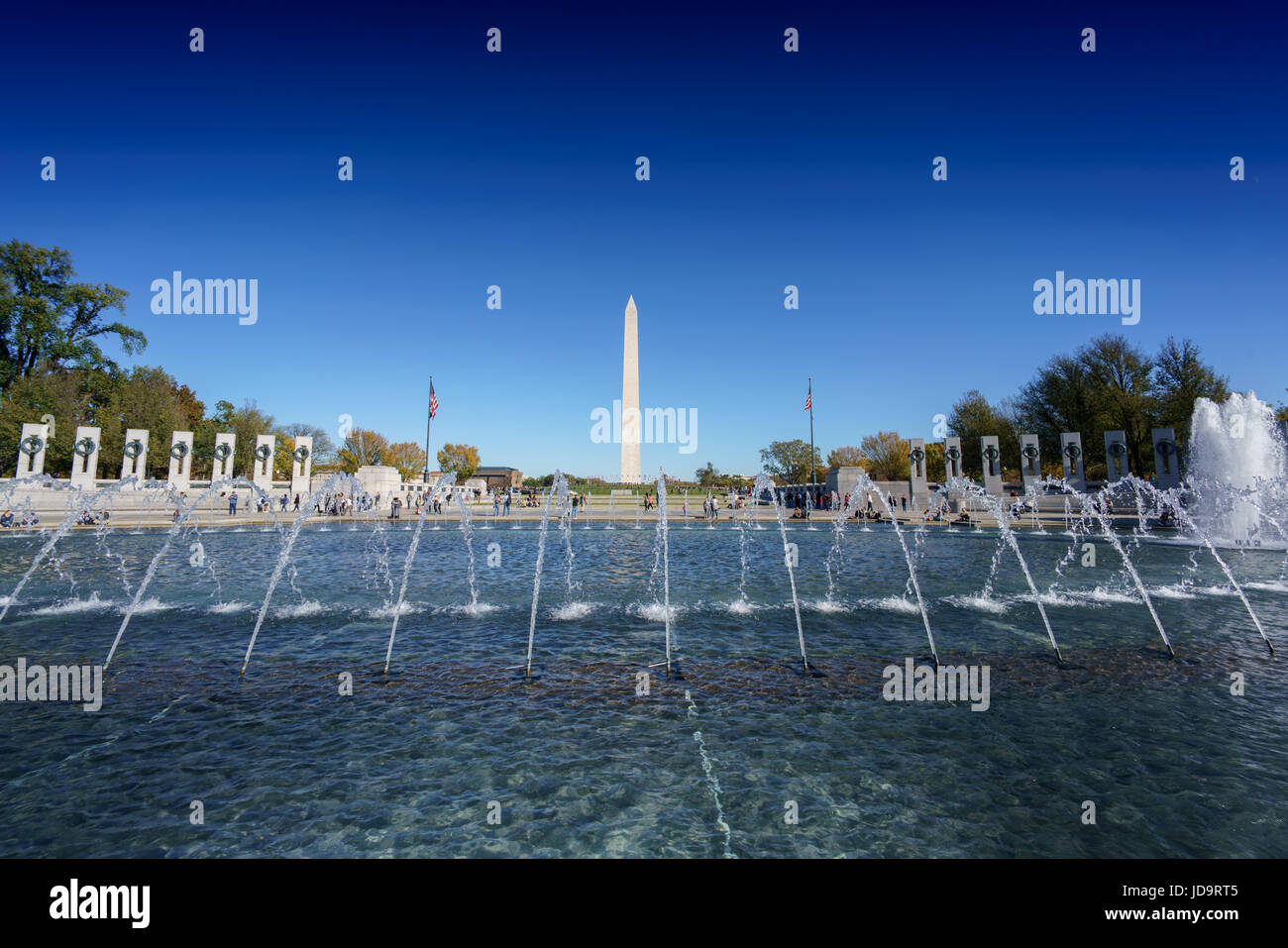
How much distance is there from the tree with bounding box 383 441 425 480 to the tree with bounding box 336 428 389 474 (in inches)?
63.2

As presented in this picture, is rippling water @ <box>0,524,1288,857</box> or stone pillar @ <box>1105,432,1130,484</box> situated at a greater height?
stone pillar @ <box>1105,432,1130,484</box>

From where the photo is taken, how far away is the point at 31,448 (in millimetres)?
40656

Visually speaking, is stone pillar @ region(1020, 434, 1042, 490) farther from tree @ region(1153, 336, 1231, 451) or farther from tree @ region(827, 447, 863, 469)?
tree @ region(827, 447, 863, 469)

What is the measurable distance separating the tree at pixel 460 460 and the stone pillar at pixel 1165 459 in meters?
99.1

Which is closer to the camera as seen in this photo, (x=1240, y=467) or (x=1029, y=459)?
(x=1240, y=467)

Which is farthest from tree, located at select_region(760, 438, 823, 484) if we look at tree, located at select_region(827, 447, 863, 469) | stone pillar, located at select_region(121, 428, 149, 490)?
stone pillar, located at select_region(121, 428, 149, 490)

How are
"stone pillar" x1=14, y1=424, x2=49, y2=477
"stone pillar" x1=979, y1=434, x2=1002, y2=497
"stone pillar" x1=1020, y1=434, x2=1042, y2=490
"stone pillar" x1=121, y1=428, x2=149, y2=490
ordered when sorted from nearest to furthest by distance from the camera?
"stone pillar" x1=14, y1=424, x2=49, y2=477
"stone pillar" x1=1020, y1=434, x2=1042, y2=490
"stone pillar" x1=121, y1=428, x2=149, y2=490
"stone pillar" x1=979, y1=434, x2=1002, y2=497

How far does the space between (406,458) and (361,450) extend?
10.0 meters

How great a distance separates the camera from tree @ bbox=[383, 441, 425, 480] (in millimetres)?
99625

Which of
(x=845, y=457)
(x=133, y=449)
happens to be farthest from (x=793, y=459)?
(x=133, y=449)

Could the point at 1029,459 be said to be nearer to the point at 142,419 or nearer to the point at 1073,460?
the point at 1073,460
